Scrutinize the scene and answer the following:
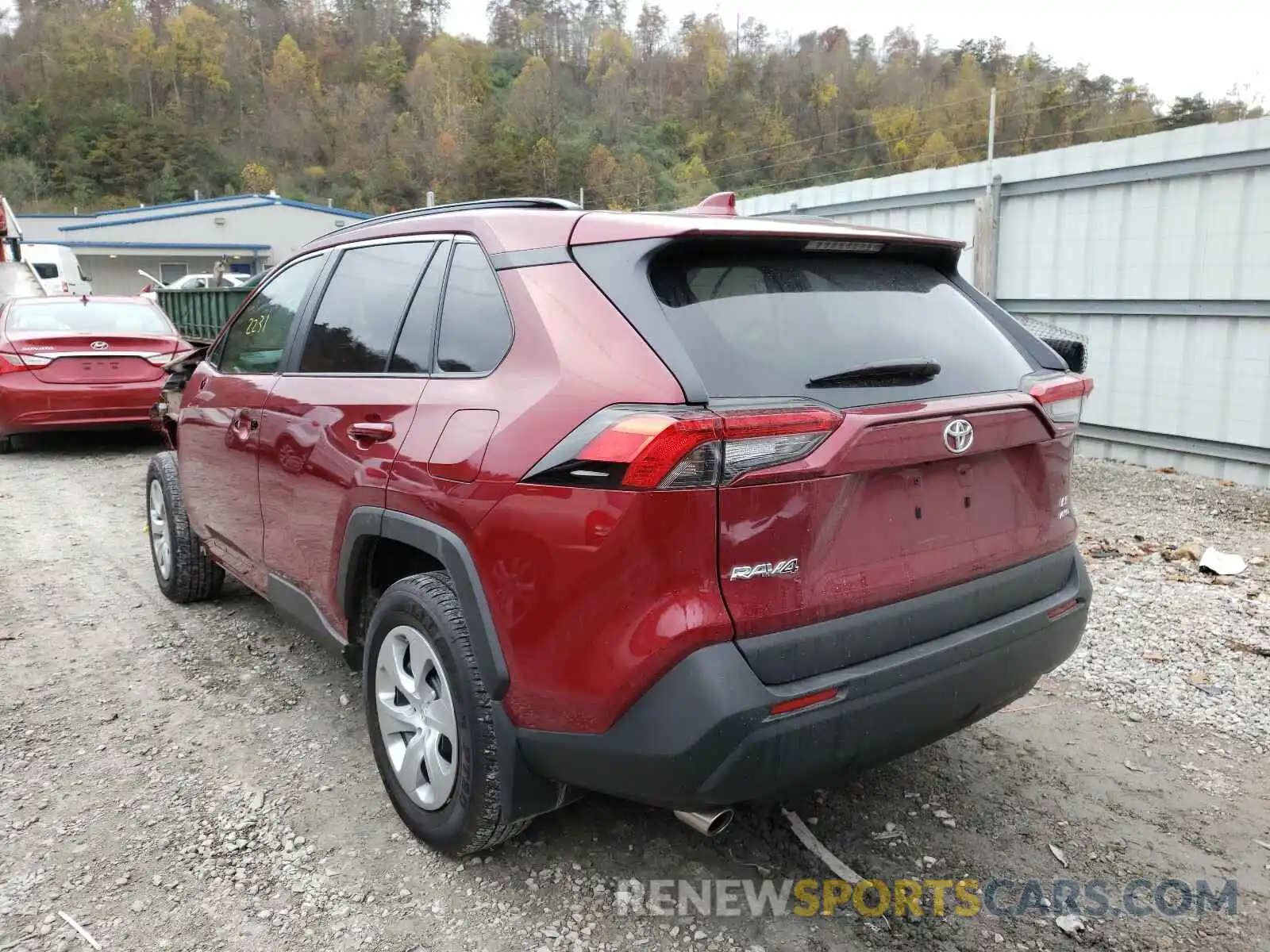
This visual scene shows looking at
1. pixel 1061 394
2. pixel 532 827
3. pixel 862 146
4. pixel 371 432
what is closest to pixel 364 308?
pixel 371 432

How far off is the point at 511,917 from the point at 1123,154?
7.84 meters

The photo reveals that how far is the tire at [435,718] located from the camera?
233cm

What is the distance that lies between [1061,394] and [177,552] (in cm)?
411

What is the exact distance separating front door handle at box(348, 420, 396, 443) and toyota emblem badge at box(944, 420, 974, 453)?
4.92ft

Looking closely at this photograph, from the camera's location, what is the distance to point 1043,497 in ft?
8.43

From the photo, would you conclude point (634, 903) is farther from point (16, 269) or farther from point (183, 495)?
point (16, 269)

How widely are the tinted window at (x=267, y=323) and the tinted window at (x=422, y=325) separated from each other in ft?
2.87

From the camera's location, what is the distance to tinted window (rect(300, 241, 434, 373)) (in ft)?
9.52

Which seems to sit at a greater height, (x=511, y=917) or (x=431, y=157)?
(x=431, y=157)

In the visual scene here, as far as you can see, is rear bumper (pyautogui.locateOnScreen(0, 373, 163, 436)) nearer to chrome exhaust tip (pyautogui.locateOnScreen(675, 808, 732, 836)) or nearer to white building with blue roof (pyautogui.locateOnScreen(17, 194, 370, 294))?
chrome exhaust tip (pyautogui.locateOnScreen(675, 808, 732, 836))

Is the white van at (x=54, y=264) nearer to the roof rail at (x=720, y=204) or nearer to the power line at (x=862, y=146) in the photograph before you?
the roof rail at (x=720, y=204)

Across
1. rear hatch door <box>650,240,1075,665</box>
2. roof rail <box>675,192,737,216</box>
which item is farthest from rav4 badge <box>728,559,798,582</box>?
roof rail <box>675,192,737,216</box>

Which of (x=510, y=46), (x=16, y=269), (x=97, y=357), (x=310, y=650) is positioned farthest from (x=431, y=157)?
(x=310, y=650)

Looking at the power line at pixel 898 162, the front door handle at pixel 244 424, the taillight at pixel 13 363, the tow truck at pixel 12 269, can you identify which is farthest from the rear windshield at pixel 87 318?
the power line at pixel 898 162
